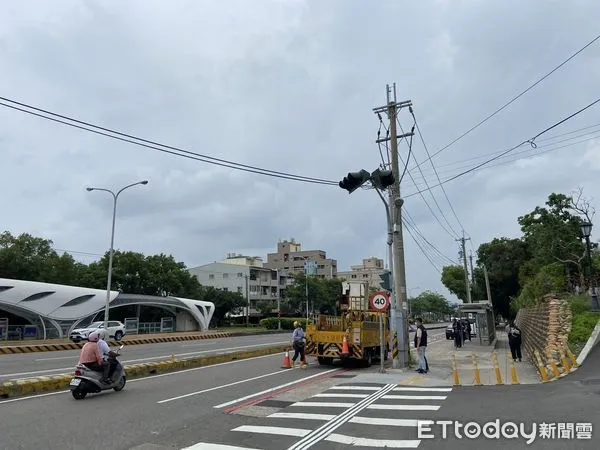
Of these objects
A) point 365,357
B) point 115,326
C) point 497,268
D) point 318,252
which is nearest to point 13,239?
point 115,326

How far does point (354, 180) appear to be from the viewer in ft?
50.8

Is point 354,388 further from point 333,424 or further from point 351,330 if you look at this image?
point 351,330

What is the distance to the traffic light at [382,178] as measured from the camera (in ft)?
52.4

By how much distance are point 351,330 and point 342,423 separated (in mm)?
10210

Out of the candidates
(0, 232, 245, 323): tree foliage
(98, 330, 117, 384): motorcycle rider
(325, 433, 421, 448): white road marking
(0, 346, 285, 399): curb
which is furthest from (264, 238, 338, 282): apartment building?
(325, 433, 421, 448): white road marking

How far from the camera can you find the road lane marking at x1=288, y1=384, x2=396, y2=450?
7.41 meters

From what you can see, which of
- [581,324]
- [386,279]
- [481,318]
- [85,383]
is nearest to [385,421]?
[85,383]

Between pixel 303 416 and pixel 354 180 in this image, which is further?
pixel 354 180

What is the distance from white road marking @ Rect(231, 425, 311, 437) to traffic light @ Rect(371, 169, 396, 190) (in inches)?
369

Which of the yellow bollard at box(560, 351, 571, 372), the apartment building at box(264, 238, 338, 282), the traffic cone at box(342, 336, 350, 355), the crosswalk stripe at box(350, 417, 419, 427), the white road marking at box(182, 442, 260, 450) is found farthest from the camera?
the apartment building at box(264, 238, 338, 282)

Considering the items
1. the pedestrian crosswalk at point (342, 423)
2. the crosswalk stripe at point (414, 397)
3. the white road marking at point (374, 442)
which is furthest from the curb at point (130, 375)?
the white road marking at point (374, 442)

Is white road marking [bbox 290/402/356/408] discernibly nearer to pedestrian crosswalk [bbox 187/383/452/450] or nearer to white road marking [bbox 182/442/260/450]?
pedestrian crosswalk [bbox 187/383/452/450]

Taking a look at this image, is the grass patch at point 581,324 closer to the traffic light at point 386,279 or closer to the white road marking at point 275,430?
the traffic light at point 386,279

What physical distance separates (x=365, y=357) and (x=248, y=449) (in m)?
12.6
